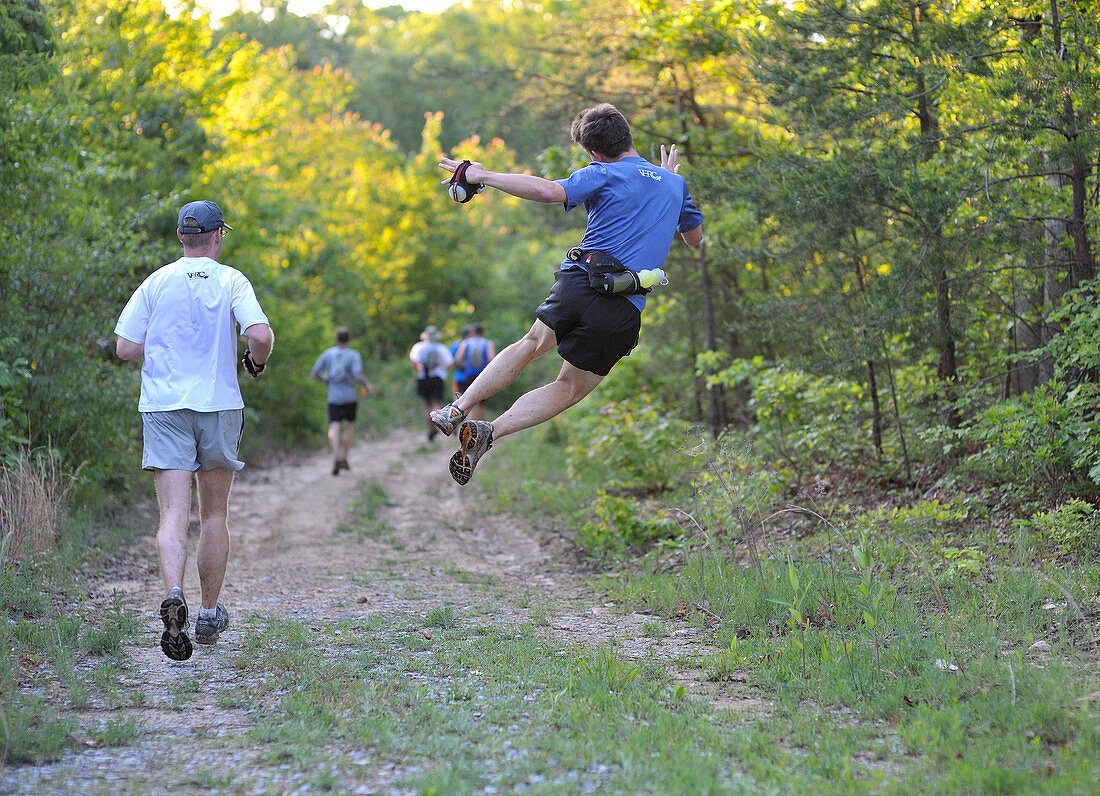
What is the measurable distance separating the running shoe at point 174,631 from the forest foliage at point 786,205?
3.23 metres

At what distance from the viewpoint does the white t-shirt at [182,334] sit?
4.78m

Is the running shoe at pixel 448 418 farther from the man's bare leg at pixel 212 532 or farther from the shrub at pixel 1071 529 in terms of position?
the shrub at pixel 1071 529

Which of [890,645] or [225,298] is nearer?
[890,645]

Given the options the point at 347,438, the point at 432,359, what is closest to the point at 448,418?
the point at 347,438

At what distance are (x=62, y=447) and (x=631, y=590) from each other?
510 centimetres

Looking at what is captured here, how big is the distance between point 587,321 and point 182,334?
6.84ft

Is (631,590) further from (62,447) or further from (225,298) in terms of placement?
(62,447)

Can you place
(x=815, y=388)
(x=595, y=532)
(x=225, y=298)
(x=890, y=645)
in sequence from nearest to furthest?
(x=890, y=645) < (x=225, y=298) < (x=595, y=532) < (x=815, y=388)

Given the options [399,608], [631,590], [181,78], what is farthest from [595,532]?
[181,78]

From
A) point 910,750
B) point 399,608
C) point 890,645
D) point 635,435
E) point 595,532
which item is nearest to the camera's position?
point 910,750

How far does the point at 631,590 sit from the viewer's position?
20.6ft

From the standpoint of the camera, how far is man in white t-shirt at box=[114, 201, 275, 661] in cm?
474

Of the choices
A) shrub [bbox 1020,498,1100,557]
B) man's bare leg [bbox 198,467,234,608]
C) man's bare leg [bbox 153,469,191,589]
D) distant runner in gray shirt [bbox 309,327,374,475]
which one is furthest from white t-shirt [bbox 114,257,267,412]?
distant runner in gray shirt [bbox 309,327,374,475]

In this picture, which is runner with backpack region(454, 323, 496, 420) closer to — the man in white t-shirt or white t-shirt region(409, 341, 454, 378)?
white t-shirt region(409, 341, 454, 378)
